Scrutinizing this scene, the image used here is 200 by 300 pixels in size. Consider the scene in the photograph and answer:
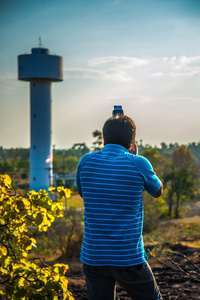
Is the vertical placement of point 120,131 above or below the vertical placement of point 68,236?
above

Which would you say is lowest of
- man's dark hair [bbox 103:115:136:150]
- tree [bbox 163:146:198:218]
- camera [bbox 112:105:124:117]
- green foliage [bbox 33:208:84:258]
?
green foliage [bbox 33:208:84:258]

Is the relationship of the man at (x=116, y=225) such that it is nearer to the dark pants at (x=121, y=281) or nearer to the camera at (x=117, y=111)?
the dark pants at (x=121, y=281)

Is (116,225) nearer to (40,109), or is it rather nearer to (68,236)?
(68,236)

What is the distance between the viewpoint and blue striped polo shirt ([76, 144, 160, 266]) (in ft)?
8.16

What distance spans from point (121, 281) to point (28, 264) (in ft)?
3.44

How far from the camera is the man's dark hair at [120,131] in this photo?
8.69 feet

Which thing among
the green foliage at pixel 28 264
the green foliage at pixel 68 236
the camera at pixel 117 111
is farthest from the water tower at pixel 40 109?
the camera at pixel 117 111

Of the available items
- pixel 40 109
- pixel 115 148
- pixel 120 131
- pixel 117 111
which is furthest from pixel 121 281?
pixel 40 109

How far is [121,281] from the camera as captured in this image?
98.9 inches

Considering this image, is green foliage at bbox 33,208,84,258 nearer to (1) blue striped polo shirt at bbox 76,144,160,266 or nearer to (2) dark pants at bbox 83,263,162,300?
(2) dark pants at bbox 83,263,162,300

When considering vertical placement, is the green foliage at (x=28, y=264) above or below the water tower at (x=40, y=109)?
below

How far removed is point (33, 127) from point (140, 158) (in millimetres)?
35389

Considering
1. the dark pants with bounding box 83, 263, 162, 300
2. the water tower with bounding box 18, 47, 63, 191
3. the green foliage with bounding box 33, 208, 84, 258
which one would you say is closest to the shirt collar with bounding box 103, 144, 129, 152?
the dark pants with bounding box 83, 263, 162, 300

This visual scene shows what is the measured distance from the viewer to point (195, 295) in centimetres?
→ 612
